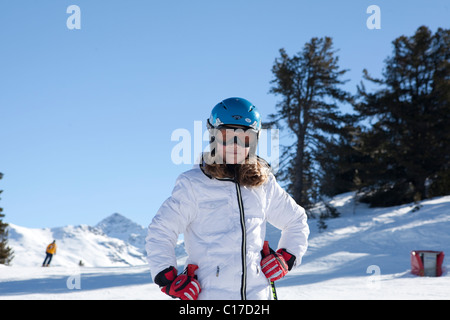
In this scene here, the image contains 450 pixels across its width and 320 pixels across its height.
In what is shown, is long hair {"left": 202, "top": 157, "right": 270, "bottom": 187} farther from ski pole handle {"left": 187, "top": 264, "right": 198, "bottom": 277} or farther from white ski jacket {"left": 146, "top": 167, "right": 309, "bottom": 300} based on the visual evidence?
ski pole handle {"left": 187, "top": 264, "right": 198, "bottom": 277}

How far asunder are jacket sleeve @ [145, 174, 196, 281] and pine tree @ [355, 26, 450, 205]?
67.5ft

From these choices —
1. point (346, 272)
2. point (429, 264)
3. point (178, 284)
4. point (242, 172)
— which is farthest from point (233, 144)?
point (346, 272)

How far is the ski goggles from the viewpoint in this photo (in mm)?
2652

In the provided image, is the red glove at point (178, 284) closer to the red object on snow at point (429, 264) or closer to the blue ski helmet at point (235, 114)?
the blue ski helmet at point (235, 114)

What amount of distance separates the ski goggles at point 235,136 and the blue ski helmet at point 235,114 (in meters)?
0.03

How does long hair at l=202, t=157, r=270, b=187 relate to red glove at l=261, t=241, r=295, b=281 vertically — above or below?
above

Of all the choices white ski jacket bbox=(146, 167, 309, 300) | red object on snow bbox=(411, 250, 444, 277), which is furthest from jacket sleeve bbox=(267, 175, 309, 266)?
red object on snow bbox=(411, 250, 444, 277)

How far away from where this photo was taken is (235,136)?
2.66 metres

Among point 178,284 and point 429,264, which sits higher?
point 178,284

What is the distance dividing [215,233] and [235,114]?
80cm

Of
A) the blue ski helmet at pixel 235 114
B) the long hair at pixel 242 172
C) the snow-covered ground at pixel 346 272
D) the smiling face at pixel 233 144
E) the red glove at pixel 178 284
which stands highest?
the blue ski helmet at pixel 235 114

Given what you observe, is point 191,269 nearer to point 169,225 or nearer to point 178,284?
point 178,284

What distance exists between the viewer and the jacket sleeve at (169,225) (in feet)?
7.77

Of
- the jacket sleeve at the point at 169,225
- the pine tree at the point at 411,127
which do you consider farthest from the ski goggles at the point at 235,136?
the pine tree at the point at 411,127
